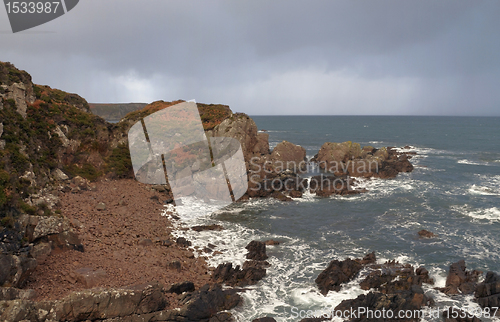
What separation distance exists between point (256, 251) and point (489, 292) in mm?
14675

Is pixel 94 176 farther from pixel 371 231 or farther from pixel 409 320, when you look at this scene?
pixel 409 320

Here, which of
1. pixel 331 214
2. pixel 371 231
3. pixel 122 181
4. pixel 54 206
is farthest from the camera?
pixel 122 181

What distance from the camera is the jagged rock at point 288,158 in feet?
168

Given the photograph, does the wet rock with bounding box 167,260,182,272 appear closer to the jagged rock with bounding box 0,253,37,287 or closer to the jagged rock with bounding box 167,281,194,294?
the jagged rock with bounding box 167,281,194,294

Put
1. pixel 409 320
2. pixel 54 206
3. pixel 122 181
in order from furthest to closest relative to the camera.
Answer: pixel 122 181
pixel 54 206
pixel 409 320

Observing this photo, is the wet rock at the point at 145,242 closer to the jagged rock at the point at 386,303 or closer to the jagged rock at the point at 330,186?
the jagged rock at the point at 386,303

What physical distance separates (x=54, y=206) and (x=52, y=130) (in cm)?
1425

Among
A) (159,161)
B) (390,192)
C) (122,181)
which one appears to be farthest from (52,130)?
(390,192)

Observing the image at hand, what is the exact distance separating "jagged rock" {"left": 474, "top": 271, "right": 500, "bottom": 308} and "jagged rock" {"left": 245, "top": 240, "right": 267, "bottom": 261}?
528 inches

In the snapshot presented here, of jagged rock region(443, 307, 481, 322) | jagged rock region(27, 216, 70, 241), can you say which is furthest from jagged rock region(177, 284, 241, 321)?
jagged rock region(443, 307, 481, 322)

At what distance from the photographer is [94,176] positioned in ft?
113

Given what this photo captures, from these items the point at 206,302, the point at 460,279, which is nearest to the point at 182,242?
the point at 206,302

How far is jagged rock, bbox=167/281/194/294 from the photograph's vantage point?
54.9 ft

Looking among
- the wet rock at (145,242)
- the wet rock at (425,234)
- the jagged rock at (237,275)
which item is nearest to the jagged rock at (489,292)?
the wet rock at (425,234)
